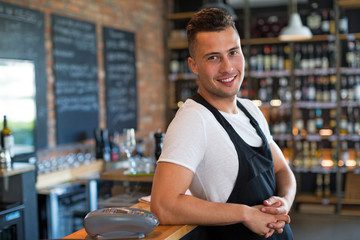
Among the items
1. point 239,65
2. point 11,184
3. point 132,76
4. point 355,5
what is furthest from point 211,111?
point 355,5

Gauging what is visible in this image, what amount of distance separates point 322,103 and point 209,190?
186 inches

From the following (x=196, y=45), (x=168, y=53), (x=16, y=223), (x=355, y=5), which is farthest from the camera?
(x=168, y=53)

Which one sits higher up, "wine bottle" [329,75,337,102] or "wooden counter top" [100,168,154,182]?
"wine bottle" [329,75,337,102]

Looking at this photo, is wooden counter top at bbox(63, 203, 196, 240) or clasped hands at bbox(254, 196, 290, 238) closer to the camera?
wooden counter top at bbox(63, 203, 196, 240)

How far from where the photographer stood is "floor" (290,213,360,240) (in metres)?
5.00

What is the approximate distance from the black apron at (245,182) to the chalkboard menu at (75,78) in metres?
3.22

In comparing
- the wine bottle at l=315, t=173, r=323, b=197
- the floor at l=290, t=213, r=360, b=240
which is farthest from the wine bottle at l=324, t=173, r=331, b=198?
the floor at l=290, t=213, r=360, b=240

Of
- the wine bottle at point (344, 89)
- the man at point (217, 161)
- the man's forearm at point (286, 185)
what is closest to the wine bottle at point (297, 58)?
the wine bottle at point (344, 89)

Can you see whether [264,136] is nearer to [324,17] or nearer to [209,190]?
[209,190]

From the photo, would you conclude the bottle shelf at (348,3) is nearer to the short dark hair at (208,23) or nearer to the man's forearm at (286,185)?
the man's forearm at (286,185)

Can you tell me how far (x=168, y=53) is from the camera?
22.5 feet

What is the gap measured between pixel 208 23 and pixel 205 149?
46 cm

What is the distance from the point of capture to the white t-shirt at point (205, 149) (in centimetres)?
154

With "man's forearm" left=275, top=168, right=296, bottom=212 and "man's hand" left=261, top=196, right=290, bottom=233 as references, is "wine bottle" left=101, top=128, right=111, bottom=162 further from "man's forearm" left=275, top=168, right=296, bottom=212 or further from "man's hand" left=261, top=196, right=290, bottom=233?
"man's hand" left=261, top=196, right=290, bottom=233
